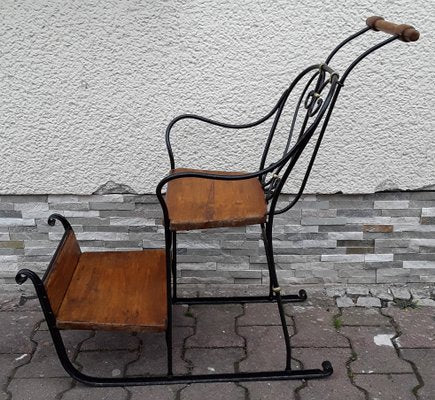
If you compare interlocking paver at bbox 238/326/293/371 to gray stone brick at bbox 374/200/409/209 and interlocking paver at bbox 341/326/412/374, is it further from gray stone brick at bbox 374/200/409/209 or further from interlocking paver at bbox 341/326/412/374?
gray stone brick at bbox 374/200/409/209

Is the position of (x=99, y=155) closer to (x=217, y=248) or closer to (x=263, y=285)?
(x=217, y=248)

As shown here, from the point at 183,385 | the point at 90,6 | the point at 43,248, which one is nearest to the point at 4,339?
the point at 43,248

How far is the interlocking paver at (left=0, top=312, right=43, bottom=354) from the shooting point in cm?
257

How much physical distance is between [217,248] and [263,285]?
0.97 ft

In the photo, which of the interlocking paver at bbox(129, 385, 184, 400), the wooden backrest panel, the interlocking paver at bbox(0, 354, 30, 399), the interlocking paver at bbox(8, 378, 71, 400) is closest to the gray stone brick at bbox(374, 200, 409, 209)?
the interlocking paver at bbox(129, 385, 184, 400)

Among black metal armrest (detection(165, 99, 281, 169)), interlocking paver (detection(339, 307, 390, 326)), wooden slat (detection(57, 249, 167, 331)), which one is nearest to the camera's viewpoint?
wooden slat (detection(57, 249, 167, 331))

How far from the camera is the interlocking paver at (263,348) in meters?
2.44

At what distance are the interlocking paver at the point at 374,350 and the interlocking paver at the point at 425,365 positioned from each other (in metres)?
0.04

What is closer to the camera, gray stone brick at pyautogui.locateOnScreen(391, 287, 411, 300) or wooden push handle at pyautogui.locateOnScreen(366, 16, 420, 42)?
wooden push handle at pyautogui.locateOnScreen(366, 16, 420, 42)

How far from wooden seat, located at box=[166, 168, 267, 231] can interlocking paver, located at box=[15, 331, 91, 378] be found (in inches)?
29.8

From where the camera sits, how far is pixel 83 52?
8.43 ft

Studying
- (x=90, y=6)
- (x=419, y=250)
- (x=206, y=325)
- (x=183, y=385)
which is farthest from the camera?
(x=419, y=250)

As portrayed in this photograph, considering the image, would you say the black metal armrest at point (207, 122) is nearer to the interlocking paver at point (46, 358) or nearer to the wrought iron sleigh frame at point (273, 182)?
the wrought iron sleigh frame at point (273, 182)

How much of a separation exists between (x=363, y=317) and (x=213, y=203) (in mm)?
938
